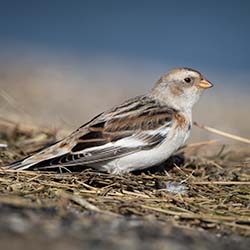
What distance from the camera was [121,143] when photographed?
4.76 m

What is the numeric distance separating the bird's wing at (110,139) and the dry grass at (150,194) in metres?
0.27

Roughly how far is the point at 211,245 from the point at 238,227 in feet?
1.69

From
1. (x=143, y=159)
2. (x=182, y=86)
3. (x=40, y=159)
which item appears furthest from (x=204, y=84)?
(x=40, y=159)

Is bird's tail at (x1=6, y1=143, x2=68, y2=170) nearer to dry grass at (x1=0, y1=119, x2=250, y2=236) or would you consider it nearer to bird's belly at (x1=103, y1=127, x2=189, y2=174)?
dry grass at (x1=0, y1=119, x2=250, y2=236)

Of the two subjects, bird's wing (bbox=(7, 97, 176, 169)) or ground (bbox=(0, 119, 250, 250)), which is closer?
ground (bbox=(0, 119, 250, 250))

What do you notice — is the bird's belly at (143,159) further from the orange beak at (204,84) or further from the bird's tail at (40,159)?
the orange beak at (204,84)

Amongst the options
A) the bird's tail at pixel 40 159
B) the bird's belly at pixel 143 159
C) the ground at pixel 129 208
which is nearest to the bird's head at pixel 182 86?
the ground at pixel 129 208

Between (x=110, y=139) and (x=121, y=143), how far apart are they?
3.5 inches

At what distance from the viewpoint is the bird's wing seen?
4.65m

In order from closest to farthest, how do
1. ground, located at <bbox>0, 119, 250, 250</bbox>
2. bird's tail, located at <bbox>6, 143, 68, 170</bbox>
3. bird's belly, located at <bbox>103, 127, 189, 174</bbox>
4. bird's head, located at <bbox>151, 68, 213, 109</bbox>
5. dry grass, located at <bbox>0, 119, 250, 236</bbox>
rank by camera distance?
ground, located at <bbox>0, 119, 250, 250</bbox> → dry grass, located at <bbox>0, 119, 250, 236</bbox> → bird's tail, located at <bbox>6, 143, 68, 170</bbox> → bird's belly, located at <bbox>103, 127, 189, 174</bbox> → bird's head, located at <bbox>151, 68, 213, 109</bbox>

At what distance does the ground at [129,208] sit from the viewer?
2738mm

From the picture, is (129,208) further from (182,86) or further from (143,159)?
(182,86)

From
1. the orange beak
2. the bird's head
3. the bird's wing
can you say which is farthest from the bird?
the orange beak

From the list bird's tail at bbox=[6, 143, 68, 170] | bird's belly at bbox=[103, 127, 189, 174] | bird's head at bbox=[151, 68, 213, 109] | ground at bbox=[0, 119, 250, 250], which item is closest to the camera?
ground at bbox=[0, 119, 250, 250]
